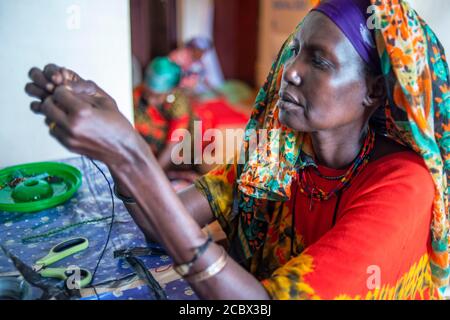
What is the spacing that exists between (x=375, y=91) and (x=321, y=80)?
0.16 metres

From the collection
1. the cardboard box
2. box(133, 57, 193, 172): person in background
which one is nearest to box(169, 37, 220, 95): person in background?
the cardboard box

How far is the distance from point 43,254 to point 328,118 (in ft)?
2.63

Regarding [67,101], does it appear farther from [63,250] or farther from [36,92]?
[63,250]

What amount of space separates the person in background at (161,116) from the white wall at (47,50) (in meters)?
1.28

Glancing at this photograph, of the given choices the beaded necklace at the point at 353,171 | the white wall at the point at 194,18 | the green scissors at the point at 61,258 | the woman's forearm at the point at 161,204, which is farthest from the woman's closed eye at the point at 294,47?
the white wall at the point at 194,18

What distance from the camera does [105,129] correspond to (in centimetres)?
→ 83

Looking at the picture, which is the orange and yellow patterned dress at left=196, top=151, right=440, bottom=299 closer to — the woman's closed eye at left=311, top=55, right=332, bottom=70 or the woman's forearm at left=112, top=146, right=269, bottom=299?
the woman's forearm at left=112, top=146, right=269, bottom=299

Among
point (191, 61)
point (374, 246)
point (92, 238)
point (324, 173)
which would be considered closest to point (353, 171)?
point (324, 173)

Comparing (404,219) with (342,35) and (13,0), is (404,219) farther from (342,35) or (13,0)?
(13,0)

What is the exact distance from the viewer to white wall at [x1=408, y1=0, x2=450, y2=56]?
84.0 inches

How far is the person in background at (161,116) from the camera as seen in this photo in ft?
10.7

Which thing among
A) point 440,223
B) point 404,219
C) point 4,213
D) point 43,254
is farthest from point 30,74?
point 440,223

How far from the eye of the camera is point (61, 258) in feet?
3.87

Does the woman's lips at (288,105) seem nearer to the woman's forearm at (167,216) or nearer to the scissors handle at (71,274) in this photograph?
the woman's forearm at (167,216)
